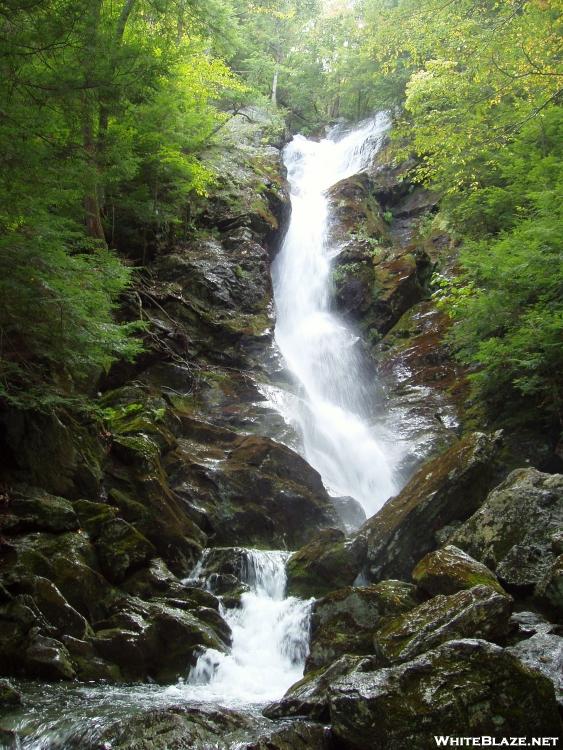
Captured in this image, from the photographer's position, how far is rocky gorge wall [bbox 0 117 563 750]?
4016 millimetres

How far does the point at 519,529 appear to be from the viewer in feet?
20.7

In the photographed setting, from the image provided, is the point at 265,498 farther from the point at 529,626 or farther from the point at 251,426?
the point at 529,626

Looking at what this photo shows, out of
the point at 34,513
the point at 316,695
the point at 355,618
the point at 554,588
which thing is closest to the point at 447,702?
the point at 316,695

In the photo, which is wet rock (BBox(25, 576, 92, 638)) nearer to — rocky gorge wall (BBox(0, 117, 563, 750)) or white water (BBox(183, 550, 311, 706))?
rocky gorge wall (BBox(0, 117, 563, 750))

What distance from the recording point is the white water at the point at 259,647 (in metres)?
5.86

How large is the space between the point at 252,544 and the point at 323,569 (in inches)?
67.0

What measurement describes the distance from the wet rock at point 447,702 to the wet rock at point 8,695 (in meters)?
2.65

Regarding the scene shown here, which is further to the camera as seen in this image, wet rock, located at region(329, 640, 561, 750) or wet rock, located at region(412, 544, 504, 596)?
wet rock, located at region(412, 544, 504, 596)

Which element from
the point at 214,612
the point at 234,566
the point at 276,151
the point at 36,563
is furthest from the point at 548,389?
the point at 276,151

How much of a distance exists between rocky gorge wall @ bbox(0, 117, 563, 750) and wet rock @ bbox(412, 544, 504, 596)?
0.02 metres

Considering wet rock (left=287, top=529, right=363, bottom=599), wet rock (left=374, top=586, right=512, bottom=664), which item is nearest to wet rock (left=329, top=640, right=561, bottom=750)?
wet rock (left=374, top=586, right=512, bottom=664)

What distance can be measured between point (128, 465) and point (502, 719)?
6.05 metres

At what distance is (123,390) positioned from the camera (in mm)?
10523

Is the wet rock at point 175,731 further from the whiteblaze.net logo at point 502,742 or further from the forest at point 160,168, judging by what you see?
the forest at point 160,168
